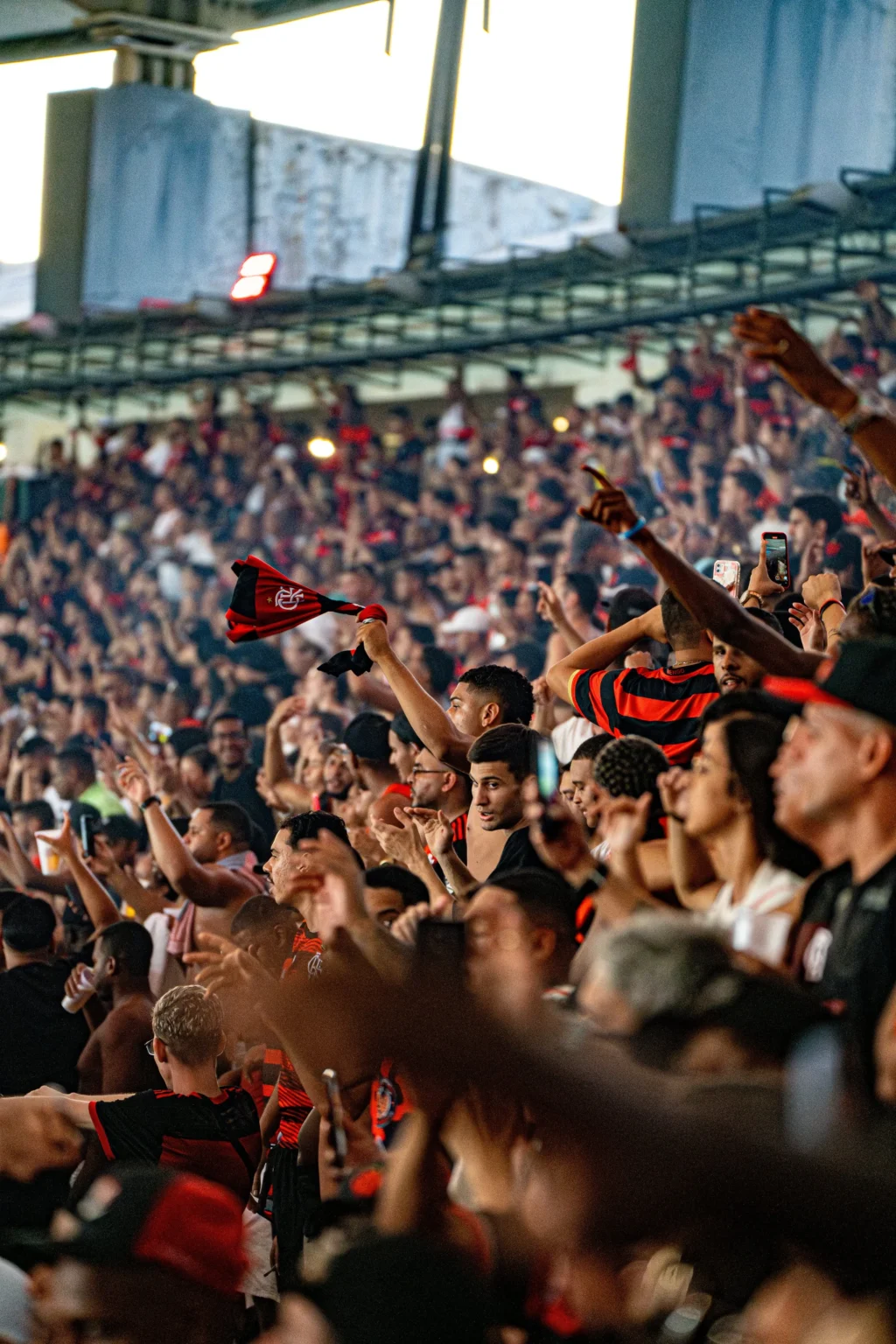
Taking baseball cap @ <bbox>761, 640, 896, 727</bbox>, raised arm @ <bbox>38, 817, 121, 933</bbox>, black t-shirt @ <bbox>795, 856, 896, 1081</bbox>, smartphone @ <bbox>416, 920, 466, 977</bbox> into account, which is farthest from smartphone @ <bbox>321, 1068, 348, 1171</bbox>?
raised arm @ <bbox>38, 817, 121, 933</bbox>

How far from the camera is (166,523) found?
14750 mm

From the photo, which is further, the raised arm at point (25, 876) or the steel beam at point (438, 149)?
the steel beam at point (438, 149)

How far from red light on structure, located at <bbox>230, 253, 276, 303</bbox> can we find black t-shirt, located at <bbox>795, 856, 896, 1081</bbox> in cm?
1278

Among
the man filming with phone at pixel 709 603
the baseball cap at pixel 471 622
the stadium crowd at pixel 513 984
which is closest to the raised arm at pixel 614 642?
the stadium crowd at pixel 513 984

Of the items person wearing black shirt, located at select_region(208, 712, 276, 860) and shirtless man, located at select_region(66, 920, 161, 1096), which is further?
person wearing black shirt, located at select_region(208, 712, 276, 860)

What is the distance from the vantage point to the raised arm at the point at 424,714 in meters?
4.68

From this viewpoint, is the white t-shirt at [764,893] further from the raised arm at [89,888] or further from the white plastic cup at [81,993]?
the raised arm at [89,888]

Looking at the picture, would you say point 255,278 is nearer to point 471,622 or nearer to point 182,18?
point 182,18

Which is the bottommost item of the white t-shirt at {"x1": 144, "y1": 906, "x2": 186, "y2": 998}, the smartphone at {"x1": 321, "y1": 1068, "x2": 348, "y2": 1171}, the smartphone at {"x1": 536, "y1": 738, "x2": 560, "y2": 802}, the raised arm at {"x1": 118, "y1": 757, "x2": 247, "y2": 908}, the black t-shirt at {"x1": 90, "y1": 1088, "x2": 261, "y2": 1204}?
the white t-shirt at {"x1": 144, "y1": 906, "x2": 186, "y2": 998}

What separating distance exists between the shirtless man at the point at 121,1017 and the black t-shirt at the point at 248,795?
5.36 ft

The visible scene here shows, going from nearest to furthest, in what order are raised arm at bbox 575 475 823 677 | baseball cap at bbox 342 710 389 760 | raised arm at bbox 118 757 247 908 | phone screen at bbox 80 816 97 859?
raised arm at bbox 575 475 823 677
raised arm at bbox 118 757 247 908
baseball cap at bbox 342 710 389 760
phone screen at bbox 80 816 97 859

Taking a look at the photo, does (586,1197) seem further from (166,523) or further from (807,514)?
(166,523)

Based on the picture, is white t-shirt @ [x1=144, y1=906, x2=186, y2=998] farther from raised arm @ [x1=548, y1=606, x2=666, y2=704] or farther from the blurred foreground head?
the blurred foreground head

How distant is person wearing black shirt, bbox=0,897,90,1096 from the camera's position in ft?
17.5
